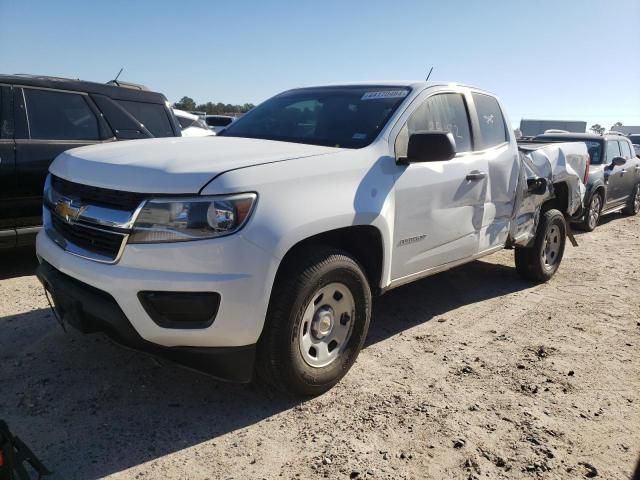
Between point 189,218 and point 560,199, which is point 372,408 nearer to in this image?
point 189,218

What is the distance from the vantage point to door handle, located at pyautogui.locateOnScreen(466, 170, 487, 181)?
4137 mm

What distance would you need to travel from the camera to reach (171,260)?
2.54 metres

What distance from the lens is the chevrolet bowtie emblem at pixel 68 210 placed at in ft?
9.39

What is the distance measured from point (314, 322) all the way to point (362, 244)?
606mm

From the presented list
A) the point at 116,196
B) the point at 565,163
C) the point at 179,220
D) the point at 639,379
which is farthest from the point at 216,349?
the point at 565,163

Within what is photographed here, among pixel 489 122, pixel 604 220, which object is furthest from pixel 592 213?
pixel 489 122

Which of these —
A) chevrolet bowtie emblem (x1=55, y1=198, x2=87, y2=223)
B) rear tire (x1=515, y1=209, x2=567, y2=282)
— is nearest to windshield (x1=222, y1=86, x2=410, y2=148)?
chevrolet bowtie emblem (x1=55, y1=198, x2=87, y2=223)

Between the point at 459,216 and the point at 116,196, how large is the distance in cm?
250

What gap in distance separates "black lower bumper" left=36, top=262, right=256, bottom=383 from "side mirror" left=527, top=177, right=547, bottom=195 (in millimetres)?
3534

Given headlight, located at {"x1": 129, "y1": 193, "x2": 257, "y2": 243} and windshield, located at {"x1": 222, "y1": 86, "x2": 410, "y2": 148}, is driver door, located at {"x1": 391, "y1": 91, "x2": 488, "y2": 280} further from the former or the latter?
headlight, located at {"x1": 129, "y1": 193, "x2": 257, "y2": 243}

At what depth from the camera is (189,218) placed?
2.56 m

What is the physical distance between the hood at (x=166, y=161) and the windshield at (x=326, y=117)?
307 mm

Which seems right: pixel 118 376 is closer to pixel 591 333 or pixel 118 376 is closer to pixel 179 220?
pixel 179 220

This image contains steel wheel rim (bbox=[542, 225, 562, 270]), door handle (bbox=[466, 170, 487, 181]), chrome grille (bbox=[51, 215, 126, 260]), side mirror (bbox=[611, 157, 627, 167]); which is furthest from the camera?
side mirror (bbox=[611, 157, 627, 167])
